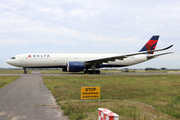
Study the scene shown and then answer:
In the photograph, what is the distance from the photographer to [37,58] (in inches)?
1209

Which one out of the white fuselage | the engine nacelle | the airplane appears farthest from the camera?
the white fuselage

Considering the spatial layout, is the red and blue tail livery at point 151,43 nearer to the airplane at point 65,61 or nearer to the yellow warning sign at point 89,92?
the airplane at point 65,61

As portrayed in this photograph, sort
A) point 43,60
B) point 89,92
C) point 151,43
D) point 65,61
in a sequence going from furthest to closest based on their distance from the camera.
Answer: point 151,43 < point 65,61 < point 43,60 < point 89,92

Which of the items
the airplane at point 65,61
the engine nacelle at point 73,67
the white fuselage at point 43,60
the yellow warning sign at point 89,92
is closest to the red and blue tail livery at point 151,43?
the airplane at point 65,61

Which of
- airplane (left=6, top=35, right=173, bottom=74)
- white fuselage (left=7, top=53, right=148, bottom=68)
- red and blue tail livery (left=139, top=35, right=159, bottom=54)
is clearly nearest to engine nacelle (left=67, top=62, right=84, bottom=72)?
airplane (left=6, top=35, right=173, bottom=74)

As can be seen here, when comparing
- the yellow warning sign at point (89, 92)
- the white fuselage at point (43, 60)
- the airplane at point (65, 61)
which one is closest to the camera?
the yellow warning sign at point (89, 92)

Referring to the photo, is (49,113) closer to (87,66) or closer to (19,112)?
(19,112)

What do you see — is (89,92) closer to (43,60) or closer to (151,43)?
(43,60)

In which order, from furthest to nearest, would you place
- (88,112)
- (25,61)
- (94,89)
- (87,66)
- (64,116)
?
(87,66), (25,61), (94,89), (88,112), (64,116)

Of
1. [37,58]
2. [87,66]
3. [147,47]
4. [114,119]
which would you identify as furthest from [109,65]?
[114,119]

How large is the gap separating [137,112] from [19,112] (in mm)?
4678

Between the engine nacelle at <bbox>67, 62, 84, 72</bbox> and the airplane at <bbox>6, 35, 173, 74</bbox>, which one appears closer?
the engine nacelle at <bbox>67, 62, 84, 72</bbox>

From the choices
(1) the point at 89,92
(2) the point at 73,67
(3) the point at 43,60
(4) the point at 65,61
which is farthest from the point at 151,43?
(1) the point at 89,92

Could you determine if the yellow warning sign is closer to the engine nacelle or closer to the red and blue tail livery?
the engine nacelle
